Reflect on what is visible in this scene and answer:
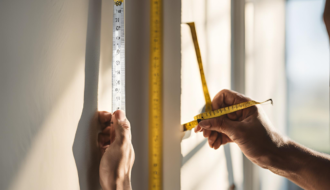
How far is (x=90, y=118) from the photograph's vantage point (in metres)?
0.68

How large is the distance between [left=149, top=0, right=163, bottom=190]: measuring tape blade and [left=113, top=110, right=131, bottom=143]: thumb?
213 millimetres

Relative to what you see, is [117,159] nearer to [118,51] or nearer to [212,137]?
[118,51]

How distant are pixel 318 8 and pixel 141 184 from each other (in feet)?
6.45

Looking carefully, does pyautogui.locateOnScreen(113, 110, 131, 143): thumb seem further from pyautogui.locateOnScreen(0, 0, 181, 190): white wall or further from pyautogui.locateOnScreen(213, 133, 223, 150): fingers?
pyautogui.locateOnScreen(213, 133, 223, 150): fingers

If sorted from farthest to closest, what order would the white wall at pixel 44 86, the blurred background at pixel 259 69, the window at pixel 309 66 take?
the window at pixel 309 66 → the blurred background at pixel 259 69 → the white wall at pixel 44 86

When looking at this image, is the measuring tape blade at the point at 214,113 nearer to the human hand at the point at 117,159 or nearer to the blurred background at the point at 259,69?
the blurred background at the point at 259,69

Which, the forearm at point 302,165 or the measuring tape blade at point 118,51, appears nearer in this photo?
the measuring tape blade at point 118,51

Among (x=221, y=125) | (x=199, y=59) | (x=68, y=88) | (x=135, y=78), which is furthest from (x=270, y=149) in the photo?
(x=68, y=88)

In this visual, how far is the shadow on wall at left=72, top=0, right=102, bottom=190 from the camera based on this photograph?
65 cm

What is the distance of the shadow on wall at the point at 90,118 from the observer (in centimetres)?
65

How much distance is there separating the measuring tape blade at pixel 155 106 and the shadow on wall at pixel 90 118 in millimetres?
235

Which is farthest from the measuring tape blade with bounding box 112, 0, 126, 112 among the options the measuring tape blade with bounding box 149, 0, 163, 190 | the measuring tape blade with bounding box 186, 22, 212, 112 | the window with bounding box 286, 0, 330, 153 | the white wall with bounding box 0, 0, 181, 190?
the window with bounding box 286, 0, 330, 153

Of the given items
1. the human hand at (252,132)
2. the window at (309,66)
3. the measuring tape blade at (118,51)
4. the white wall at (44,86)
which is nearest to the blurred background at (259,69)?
the window at (309,66)

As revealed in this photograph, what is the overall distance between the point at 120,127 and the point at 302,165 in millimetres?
734
